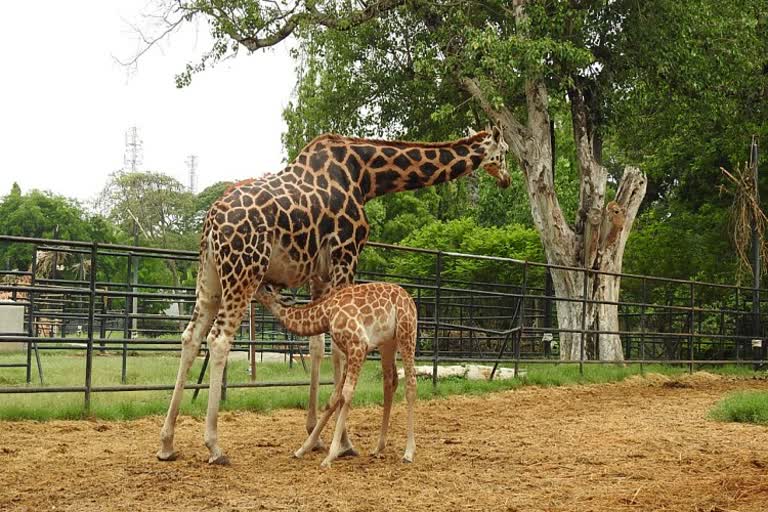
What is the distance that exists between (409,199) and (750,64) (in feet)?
60.0

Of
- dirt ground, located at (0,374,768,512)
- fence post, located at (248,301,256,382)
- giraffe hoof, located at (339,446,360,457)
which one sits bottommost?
dirt ground, located at (0,374,768,512)

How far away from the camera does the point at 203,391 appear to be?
9641 mm

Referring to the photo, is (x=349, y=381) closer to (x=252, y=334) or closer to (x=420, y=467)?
(x=420, y=467)

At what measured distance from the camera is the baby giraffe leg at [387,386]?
5.92 meters

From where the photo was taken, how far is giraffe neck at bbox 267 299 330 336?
571 centimetres

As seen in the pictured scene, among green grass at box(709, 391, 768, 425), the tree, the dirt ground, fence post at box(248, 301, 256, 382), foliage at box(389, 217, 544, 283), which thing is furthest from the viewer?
the tree

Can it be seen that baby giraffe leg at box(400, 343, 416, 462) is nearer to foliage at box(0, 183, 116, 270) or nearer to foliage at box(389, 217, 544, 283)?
foliage at box(389, 217, 544, 283)

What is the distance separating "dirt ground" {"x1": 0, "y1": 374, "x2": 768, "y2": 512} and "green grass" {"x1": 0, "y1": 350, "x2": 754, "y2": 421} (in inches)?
12.5

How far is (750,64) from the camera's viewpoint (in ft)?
47.8

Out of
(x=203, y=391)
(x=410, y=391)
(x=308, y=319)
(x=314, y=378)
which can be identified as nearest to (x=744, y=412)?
(x=410, y=391)

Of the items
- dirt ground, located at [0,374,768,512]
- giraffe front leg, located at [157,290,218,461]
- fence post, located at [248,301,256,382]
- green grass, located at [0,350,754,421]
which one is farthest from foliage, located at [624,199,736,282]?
giraffe front leg, located at [157,290,218,461]

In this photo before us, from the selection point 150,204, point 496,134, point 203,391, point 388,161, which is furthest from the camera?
point 150,204

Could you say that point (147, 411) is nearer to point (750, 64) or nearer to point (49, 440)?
point (49, 440)

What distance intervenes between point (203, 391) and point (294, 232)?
4375mm
